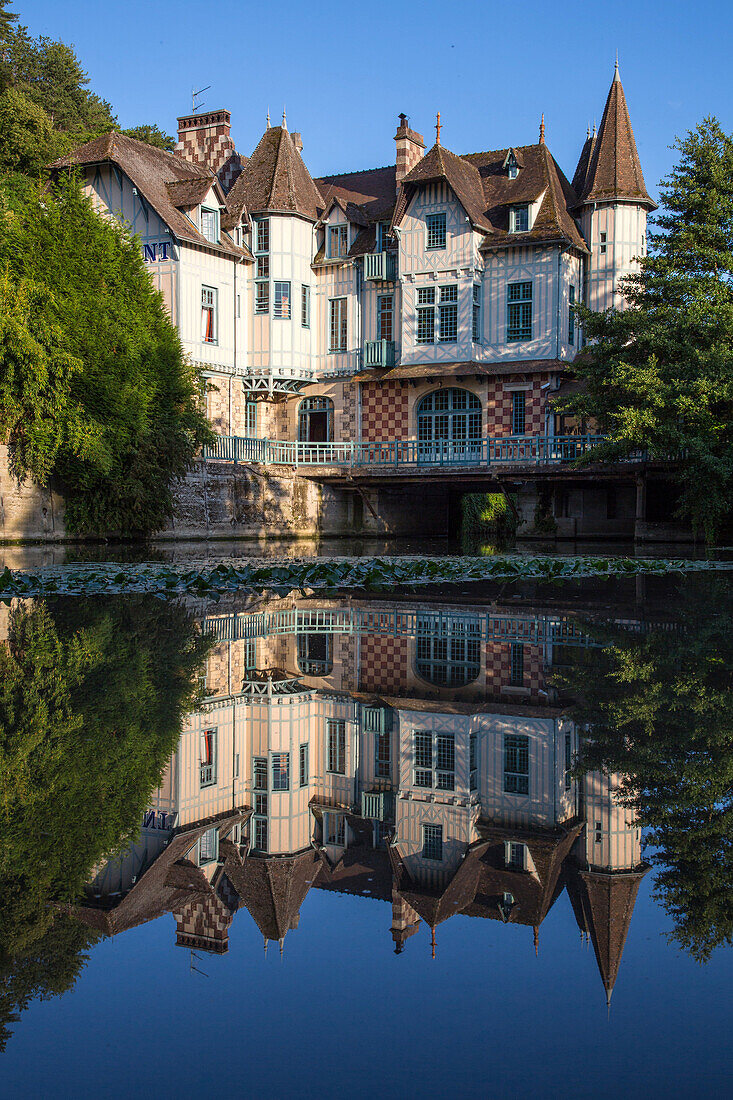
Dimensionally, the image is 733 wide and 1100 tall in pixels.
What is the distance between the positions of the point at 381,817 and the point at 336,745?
1086 mm

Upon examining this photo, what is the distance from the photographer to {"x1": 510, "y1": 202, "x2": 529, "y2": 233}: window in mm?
37500

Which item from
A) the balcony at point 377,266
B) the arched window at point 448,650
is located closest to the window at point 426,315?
the balcony at point 377,266

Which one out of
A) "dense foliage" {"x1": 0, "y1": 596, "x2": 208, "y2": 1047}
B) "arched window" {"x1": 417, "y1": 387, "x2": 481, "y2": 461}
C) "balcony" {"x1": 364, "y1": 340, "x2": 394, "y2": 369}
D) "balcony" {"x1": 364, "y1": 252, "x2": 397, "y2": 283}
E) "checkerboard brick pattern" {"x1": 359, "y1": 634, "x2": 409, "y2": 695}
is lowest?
"checkerboard brick pattern" {"x1": 359, "y1": 634, "x2": 409, "y2": 695}

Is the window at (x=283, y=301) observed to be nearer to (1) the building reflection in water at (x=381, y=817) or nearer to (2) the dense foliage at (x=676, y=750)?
(2) the dense foliage at (x=676, y=750)

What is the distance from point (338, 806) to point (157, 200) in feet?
117

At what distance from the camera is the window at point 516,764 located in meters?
3.75

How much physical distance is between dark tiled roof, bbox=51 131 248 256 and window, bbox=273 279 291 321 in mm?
1838

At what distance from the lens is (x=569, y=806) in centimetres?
357

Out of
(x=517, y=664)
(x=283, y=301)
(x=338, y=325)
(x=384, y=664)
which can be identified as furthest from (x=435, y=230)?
(x=517, y=664)

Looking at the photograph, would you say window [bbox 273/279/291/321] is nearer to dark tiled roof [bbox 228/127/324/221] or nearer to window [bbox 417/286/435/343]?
dark tiled roof [bbox 228/127/324/221]

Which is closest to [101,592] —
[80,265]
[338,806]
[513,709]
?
[513,709]

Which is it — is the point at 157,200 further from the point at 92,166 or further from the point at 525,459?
the point at 525,459

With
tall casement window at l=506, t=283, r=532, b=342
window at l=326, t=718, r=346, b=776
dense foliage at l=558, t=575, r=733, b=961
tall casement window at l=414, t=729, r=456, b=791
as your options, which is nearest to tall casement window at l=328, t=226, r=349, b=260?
tall casement window at l=506, t=283, r=532, b=342

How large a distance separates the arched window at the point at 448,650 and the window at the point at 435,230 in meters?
30.7
